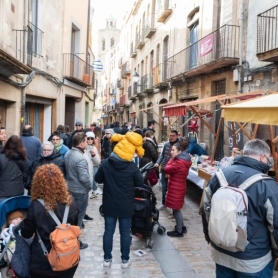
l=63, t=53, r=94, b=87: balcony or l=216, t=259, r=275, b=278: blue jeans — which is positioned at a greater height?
l=63, t=53, r=94, b=87: balcony

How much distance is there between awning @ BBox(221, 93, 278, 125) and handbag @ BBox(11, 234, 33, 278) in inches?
105

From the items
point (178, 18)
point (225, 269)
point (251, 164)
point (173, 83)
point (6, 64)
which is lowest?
point (225, 269)

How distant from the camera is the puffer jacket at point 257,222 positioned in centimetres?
264

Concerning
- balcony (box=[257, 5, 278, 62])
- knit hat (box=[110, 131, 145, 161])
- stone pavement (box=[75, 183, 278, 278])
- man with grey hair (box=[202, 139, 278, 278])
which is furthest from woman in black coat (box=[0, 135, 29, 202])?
balcony (box=[257, 5, 278, 62])

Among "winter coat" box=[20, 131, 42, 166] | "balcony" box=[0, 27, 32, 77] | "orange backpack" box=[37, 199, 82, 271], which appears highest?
"balcony" box=[0, 27, 32, 77]

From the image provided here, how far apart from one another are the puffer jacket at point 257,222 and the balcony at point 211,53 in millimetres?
8344

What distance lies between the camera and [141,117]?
26359mm

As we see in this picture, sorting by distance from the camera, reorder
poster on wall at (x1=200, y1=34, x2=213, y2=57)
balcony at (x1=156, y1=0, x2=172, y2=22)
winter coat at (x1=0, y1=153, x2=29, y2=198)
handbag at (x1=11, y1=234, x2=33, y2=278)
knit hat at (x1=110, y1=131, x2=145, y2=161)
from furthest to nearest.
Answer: balcony at (x1=156, y1=0, x2=172, y2=22) → poster on wall at (x1=200, y1=34, x2=213, y2=57) → winter coat at (x1=0, y1=153, x2=29, y2=198) → knit hat at (x1=110, y1=131, x2=145, y2=161) → handbag at (x1=11, y1=234, x2=33, y2=278)

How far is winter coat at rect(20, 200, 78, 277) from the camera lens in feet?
9.28

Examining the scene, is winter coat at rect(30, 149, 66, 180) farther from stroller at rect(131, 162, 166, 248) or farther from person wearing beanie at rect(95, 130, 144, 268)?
stroller at rect(131, 162, 166, 248)

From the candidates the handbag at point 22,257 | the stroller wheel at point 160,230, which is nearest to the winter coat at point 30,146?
the stroller wheel at point 160,230

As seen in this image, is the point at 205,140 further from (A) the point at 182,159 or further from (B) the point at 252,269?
(B) the point at 252,269

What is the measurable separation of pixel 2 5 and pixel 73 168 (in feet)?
17.4

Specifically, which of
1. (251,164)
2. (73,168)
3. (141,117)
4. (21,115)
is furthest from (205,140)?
(141,117)
